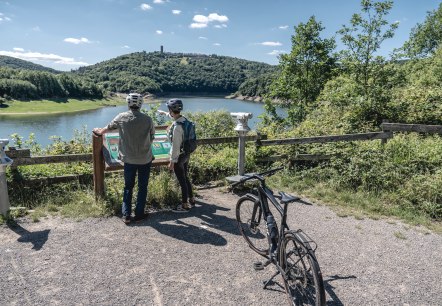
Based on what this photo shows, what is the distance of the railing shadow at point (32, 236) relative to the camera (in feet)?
14.1

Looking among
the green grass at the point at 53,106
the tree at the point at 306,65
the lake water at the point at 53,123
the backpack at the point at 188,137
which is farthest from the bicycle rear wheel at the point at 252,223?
the green grass at the point at 53,106

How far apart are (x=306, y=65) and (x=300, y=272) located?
16730 mm

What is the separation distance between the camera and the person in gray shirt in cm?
472

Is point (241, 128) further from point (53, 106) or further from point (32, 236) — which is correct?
point (53, 106)

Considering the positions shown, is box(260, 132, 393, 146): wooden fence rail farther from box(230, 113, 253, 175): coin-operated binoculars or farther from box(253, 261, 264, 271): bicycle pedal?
box(253, 261, 264, 271): bicycle pedal

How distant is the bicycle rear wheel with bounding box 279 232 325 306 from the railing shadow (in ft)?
10.0

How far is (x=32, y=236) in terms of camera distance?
4.50 m

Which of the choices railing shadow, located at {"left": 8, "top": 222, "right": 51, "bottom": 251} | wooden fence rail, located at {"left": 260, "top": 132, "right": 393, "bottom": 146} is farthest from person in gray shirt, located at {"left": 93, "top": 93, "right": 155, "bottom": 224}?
wooden fence rail, located at {"left": 260, "top": 132, "right": 393, "bottom": 146}

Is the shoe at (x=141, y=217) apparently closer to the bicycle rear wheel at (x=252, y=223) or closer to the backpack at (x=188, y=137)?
the backpack at (x=188, y=137)

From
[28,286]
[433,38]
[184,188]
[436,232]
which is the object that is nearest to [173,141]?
[184,188]

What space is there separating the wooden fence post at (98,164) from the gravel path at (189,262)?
2.14 feet

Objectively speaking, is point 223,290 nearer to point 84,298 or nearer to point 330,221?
point 84,298

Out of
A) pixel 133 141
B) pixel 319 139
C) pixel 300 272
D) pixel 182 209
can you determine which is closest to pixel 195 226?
pixel 182 209

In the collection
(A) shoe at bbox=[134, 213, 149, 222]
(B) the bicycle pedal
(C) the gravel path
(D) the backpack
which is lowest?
(C) the gravel path
